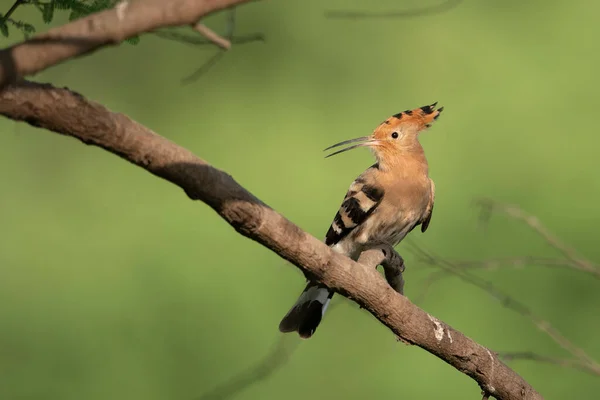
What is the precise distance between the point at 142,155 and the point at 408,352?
2.18 metres

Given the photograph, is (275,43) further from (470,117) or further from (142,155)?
A: (142,155)

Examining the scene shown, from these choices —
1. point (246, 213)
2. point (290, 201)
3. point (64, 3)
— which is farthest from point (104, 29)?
point (290, 201)

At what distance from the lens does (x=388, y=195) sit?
2.18 metres

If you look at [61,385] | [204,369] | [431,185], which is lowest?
[61,385]

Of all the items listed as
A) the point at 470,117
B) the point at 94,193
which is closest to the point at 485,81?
the point at 470,117

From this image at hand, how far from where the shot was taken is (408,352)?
10.4 ft

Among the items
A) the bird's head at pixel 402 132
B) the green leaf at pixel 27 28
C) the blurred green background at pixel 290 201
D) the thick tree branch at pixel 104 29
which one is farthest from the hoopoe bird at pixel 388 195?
the thick tree branch at pixel 104 29

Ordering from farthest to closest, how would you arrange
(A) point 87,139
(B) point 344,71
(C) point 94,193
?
(B) point 344,71 → (C) point 94,193 → (A) point 87,139

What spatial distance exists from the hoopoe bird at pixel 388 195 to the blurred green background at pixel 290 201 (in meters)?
0.47

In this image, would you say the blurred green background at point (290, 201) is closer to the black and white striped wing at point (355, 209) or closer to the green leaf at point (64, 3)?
the black and white striped wing at point (355, 209)

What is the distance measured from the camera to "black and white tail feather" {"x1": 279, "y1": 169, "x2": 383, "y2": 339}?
6.62 feet

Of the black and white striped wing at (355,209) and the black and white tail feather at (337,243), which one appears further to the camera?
the black and white striped wing at (355,209)

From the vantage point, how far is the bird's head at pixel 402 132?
2.23m

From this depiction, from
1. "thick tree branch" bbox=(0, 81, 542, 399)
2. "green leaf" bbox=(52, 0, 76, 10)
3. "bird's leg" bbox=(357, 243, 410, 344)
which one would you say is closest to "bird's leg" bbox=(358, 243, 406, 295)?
"bird's leg" bbox=(357, 243, 410, 344)
